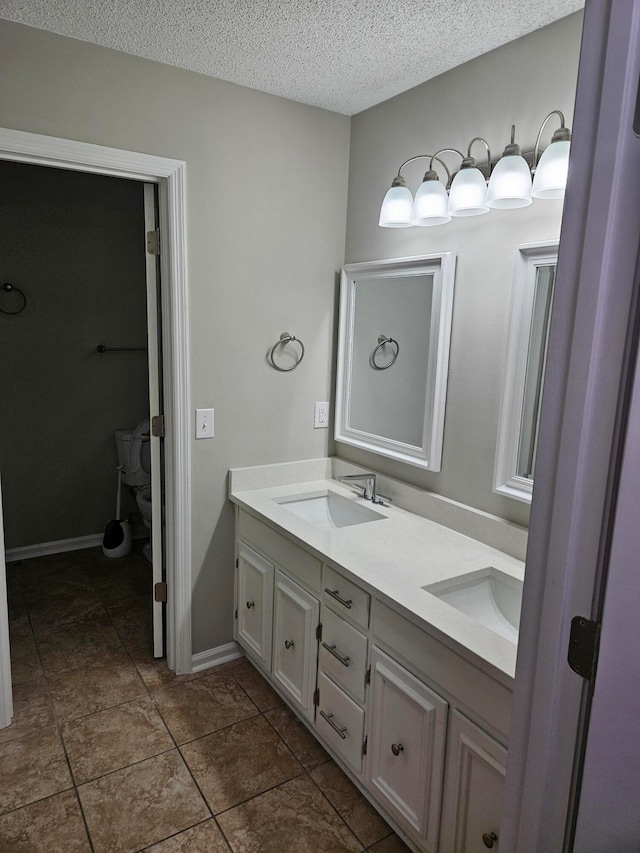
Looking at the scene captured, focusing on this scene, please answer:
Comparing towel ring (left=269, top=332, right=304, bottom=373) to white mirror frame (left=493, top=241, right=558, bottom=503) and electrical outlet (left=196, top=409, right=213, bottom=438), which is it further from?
white mirror frame (left=493, top=241, right=558, bottom=503)

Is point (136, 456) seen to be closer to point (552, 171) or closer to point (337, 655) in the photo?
point (337, 655)

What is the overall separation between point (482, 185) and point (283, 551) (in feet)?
4.66

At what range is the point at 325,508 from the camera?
100 inches

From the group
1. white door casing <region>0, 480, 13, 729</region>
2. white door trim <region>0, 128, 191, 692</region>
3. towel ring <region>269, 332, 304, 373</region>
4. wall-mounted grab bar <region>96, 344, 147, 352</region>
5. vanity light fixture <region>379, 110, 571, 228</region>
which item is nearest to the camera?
vanity light fixture <region>379, 110, 571, 228</region>

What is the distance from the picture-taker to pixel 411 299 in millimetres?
Answer: 2244

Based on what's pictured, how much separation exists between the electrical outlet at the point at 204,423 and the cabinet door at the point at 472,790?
141 cm

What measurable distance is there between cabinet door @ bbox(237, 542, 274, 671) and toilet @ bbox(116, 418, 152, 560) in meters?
1.25

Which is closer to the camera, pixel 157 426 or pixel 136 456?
pixel 157 426

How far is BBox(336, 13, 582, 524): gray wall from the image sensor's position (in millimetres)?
1739

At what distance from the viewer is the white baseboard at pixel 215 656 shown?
99.0 inches

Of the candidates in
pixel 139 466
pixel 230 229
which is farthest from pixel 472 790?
pixel 139 466

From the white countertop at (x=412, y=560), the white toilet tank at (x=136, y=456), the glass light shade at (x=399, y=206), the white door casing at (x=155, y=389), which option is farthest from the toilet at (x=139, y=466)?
the glass light shade at (x=399, y=206)

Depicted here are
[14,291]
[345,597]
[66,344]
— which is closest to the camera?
[345,597]

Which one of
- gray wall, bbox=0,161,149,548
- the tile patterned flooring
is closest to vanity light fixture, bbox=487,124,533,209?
the tile patterned flooring
